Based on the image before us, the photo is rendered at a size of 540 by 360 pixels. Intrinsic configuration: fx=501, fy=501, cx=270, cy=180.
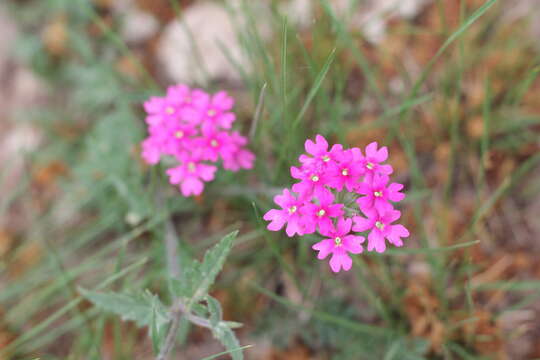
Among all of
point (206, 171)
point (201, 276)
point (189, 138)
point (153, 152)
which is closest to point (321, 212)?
point (201, 276)

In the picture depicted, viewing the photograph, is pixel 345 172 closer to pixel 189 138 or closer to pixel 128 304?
pixel 189 138

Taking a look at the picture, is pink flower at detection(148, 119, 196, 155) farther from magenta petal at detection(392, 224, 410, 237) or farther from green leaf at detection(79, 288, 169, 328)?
magenta petal at detection(392, 224, 410, 237)

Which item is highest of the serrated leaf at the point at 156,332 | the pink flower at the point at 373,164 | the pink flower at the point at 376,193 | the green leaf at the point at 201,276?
the pink flower at the point at 373,164

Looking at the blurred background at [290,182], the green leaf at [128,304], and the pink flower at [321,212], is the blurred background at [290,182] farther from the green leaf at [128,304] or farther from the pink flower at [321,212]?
the pink flower at [321,212]

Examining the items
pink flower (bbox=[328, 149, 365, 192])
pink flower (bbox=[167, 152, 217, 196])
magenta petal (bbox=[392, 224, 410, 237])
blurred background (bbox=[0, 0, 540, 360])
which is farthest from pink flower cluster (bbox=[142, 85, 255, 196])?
magenta petal (bbox=[392, 224, 410, 237])

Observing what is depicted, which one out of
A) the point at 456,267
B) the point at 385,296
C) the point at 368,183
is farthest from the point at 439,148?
the point at 368,183

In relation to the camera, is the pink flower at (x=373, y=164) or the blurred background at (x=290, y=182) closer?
the pink flower at (x=373, y=164)

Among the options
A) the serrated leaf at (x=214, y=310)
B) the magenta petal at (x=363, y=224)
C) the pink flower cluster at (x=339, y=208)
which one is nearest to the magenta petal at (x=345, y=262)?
the pink flower cluster at (x=339, y=208)
